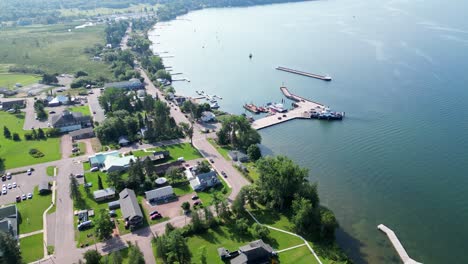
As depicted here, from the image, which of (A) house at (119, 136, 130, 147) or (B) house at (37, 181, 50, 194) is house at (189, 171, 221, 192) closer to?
(A) house at (119, 136, 130, 147)

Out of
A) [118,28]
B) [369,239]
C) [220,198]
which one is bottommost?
[369,239]

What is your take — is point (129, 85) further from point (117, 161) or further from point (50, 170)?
point (117, 161)

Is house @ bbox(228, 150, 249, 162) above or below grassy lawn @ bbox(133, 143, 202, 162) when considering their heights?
above

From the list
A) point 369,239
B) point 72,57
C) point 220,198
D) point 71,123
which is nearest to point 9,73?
point 72,57

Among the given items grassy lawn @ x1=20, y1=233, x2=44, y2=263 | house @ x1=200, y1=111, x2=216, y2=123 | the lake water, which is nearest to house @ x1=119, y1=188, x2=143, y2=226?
grassy lawn @ x1=20, y1=233, x2=44, y2=263

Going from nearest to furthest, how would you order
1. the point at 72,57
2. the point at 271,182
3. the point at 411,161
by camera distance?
the point at 271,182 → the point at 411,161 → the point at 72,57

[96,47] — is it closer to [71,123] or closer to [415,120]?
[71,123]
